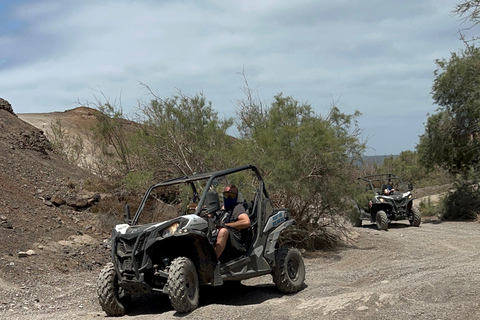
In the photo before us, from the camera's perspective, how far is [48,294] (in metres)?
9.43

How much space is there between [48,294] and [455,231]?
12.6m

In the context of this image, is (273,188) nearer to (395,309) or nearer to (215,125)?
(215,125)

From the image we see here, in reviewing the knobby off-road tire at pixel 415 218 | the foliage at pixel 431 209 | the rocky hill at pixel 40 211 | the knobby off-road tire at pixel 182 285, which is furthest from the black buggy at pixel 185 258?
the foliage at pixel 431 209

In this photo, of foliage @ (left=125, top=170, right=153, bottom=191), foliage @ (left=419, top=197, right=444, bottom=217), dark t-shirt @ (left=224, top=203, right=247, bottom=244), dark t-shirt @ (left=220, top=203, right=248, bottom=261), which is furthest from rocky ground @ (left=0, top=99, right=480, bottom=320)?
foliage @ (left=419, top=197, right=444, bottom=217)

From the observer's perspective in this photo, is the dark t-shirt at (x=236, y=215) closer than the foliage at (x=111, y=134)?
Yes

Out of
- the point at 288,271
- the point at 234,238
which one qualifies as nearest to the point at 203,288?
the point at 288,271

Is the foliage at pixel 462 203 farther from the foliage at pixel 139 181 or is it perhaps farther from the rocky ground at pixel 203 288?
the foliage at pixel 139 181

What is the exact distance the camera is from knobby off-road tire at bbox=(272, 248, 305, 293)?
8.18m

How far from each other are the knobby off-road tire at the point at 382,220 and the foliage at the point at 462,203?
16.1ft

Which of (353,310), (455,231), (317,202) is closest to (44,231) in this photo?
(317,202)

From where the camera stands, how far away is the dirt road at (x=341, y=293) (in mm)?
6418

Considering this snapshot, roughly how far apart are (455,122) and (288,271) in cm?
1484

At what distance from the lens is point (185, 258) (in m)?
6.95

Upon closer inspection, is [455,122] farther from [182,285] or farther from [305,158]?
[182,285]
